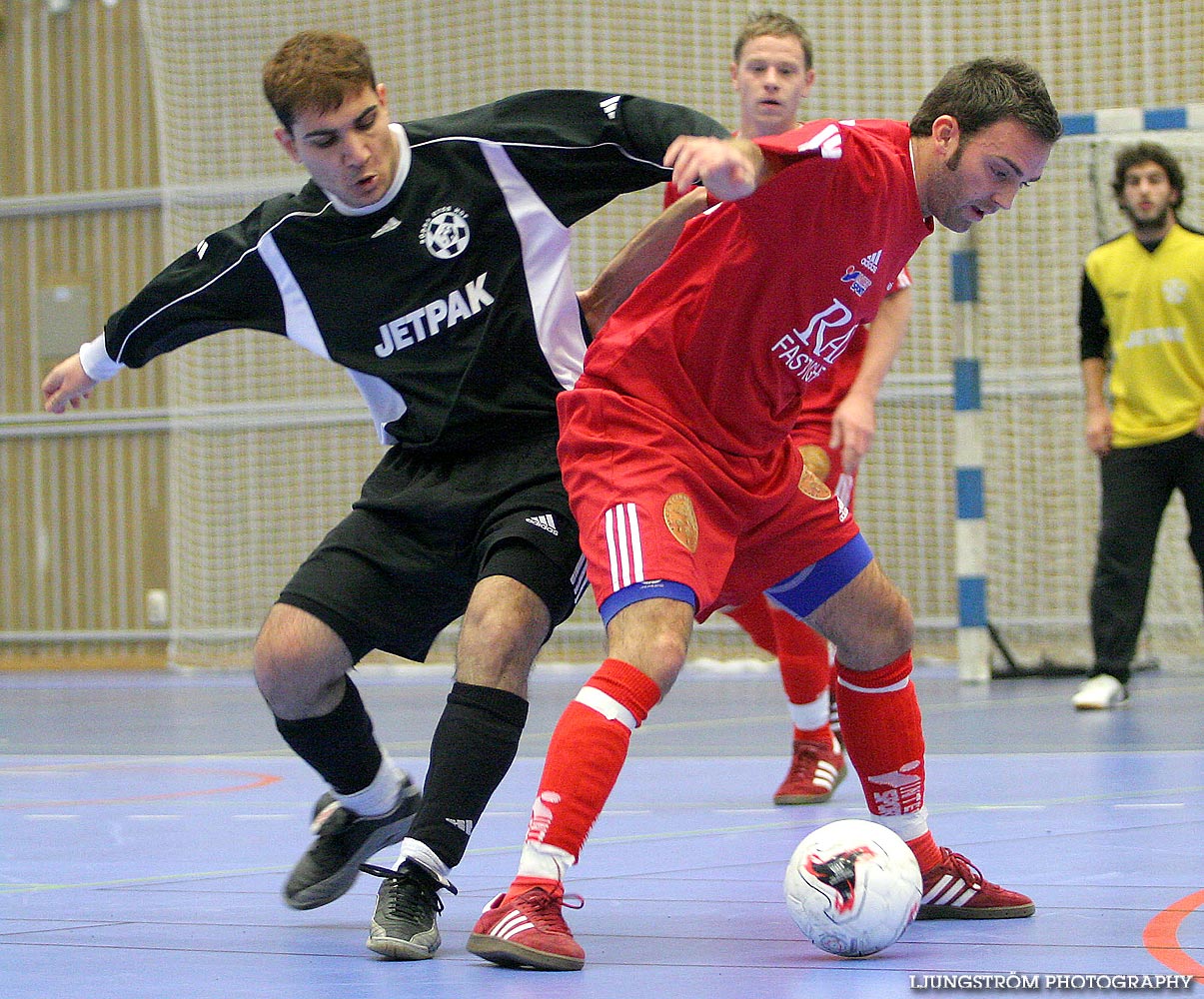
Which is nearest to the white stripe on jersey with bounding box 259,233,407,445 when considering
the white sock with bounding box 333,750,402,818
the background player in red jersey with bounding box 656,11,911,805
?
the white sock with bounding box 333,750,402,818

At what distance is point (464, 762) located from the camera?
9.88 feet

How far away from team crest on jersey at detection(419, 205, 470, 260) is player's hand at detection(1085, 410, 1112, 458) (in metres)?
4.54

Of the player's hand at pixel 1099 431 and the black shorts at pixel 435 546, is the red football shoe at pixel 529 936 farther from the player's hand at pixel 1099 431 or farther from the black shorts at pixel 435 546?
the player's hand at pixel 1099 431

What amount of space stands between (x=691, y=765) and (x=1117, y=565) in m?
2.52

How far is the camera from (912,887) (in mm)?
2840

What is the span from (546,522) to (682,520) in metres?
0.34

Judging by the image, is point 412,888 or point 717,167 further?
point 412,888

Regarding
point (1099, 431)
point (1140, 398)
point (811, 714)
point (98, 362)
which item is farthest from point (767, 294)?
point (1140, 398)

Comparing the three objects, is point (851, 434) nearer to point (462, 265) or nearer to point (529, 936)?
point (462, 265)

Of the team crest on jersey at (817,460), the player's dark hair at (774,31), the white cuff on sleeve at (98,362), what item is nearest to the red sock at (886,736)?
the white cuff on sleeve at (98,362)

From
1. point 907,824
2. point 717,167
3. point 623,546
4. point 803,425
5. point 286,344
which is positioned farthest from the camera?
point 286,344

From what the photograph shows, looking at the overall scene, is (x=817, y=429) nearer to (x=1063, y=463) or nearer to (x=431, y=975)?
(x=431, y=975)

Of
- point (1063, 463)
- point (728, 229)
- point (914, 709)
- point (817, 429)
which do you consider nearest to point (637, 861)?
point (914, 709)

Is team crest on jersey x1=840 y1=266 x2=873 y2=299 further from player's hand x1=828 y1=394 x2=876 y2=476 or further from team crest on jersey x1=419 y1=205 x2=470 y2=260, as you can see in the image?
team crest on jersey x1=419 y1=205 x2=470 y2=260
